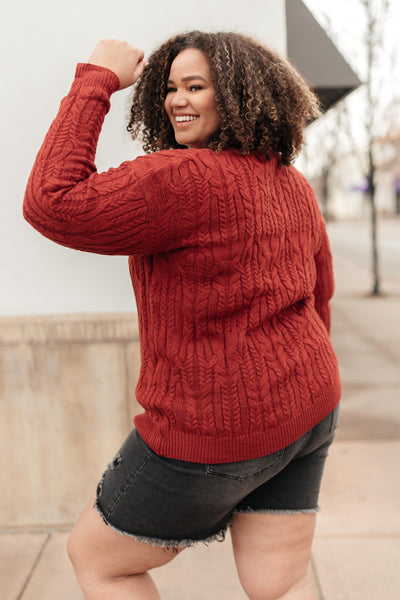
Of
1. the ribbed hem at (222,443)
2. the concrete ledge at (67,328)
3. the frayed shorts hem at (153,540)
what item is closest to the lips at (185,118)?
the ribbed hem at (222,443)

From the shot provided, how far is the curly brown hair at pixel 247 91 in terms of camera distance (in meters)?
1.28

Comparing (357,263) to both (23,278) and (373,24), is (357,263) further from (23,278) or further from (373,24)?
(23,278)

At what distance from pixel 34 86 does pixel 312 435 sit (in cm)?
197

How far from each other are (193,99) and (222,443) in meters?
0.76

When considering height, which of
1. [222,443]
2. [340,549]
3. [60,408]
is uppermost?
[222,443]

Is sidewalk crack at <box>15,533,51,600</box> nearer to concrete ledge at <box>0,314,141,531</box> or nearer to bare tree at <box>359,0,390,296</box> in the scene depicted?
concrete ledge at <box>0,314,141,531</box>

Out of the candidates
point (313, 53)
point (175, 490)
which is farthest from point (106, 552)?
point (313, 53)

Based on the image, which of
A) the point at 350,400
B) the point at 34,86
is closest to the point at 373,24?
the point at 350,400

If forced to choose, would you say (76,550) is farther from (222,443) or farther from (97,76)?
(97,76)

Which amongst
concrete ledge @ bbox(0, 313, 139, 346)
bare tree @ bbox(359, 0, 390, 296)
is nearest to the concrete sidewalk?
concrete ledge @ bbox(0, 313, 139, 346)

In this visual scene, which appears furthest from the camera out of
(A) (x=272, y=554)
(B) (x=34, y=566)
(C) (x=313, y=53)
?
(C) (x=313, y=53)

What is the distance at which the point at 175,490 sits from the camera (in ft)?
4.28

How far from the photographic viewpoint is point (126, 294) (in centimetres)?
274

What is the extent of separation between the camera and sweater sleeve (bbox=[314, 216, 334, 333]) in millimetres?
1680
